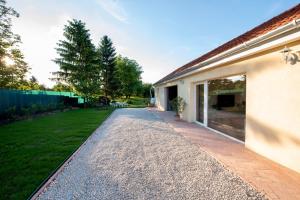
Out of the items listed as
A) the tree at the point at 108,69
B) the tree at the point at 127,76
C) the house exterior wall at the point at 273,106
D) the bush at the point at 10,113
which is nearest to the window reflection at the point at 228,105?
the house exterior wall at the point at 273,106

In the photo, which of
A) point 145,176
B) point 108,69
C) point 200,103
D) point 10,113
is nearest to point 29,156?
point 145,176

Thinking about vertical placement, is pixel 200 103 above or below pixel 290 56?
below

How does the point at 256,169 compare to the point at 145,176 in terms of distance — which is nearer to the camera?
the point at 145,176

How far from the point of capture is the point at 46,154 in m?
5.22

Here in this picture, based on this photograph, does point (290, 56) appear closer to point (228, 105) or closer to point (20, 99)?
point (228, 105)

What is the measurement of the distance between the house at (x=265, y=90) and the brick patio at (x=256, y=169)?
0.28 m

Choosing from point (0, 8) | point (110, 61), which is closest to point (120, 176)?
point (0, 8)

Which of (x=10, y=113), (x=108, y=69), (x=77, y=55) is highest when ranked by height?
(x=77, y=55)

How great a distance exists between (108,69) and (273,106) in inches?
1225

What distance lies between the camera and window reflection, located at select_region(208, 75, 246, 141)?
20.9ft

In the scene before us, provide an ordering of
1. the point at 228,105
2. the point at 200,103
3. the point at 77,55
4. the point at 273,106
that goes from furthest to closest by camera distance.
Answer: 1. the point at 77,55
2. the point at 200,103
3. the point at 228,105
4. the point at 273,106

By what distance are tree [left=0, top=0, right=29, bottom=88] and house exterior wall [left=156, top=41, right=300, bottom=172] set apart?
729 inches

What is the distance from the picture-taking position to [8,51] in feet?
55.0

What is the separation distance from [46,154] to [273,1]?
11193 mm
